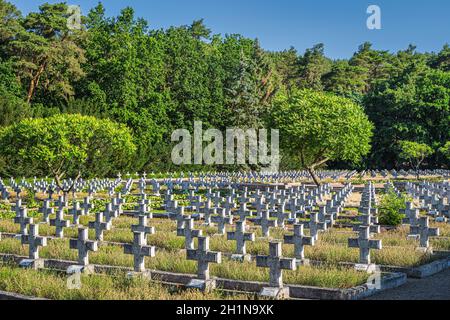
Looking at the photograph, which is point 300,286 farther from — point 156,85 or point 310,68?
point 310,68

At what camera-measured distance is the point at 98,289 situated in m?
10.4

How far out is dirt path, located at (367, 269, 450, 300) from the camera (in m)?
10.4

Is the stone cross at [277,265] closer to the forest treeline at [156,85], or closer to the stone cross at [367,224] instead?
the stone cross at [367,224]

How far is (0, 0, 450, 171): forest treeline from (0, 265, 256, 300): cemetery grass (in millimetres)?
35739

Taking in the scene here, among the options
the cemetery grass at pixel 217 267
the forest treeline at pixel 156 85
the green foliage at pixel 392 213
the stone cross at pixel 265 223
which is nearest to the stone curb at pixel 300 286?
the cemetery grass at pixel 217 267

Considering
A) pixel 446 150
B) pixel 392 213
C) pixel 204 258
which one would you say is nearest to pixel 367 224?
pixel 392 213

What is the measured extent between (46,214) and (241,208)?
6268mm

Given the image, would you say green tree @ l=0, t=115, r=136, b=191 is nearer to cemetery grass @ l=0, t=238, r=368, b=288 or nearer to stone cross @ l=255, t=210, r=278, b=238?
stone cross @ l=255, t=210, r=278, b=238

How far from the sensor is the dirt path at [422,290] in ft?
34.2

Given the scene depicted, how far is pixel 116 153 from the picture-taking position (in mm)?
53125

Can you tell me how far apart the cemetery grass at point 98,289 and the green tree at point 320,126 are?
92.5 feet

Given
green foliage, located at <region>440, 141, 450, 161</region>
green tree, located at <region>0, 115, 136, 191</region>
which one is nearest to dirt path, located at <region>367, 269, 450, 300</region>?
green tree, located at <region>0, 115, 136, 191</region>

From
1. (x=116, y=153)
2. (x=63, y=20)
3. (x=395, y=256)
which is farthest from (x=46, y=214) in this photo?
(x=63, y=20)
